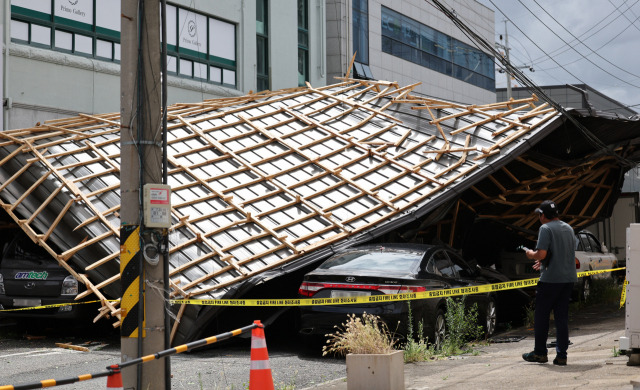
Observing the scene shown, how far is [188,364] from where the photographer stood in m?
10.0

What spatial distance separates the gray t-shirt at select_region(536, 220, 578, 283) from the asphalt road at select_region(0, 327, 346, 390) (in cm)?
253

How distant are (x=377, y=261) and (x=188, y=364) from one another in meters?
2.78

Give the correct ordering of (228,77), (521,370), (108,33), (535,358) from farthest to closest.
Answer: (228,77) < (108,33) < (535,358) < (521,370)

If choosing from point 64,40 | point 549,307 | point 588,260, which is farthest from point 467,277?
point 64,40

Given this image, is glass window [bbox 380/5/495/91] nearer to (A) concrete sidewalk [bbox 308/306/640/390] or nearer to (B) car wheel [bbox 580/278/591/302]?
(B) car wheel [bbox 580/278/591/302]

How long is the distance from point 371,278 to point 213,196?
408 centimetres

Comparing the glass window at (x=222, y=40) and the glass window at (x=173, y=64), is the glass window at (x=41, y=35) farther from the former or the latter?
the glass window at (x=222, y=40)

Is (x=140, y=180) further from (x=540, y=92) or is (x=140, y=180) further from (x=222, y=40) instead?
(x=222, y=40)

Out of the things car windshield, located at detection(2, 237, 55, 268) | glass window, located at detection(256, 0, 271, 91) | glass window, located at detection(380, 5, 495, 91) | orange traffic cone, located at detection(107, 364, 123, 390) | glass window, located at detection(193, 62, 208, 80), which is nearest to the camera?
orange traffic cone, located at detection(107, 364, 123, 390)

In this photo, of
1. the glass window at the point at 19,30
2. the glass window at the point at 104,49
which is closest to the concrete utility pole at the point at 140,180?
the glass window at the point at 19,30

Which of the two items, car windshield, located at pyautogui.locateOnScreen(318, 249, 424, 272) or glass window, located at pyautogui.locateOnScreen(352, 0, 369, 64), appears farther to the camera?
glass window, located at pyautogui.locateOnScreen(352, 0, 369, 64)

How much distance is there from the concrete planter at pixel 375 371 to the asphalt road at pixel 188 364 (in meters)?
0.71

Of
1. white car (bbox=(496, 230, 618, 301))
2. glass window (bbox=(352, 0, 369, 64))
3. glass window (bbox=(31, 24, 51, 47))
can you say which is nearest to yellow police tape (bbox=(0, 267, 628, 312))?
white car (bbox=(496, 230, 618, 301))

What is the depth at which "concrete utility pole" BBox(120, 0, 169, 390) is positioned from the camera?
22.6ft
